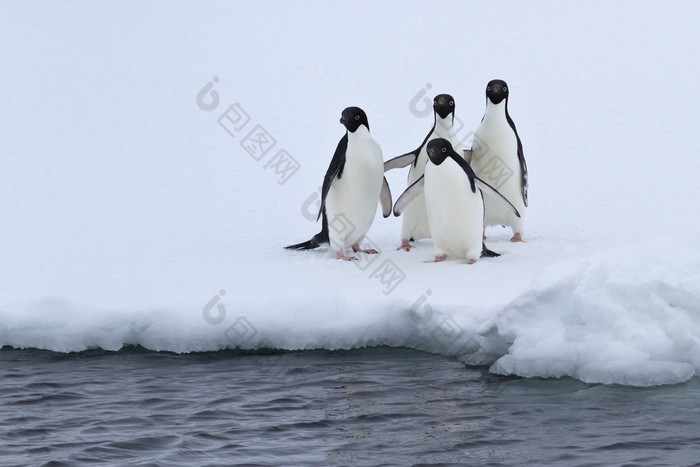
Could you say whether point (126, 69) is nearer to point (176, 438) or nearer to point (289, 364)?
point (289, 364)

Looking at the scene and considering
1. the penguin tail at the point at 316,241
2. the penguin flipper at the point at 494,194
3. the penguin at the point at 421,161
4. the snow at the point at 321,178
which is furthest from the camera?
the penguin tail at the point at 316,241

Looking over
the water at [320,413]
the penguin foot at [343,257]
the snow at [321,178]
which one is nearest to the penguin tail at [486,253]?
the snow at [321,178]

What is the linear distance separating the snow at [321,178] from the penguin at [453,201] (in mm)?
198

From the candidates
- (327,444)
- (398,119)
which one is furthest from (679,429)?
(398,119)

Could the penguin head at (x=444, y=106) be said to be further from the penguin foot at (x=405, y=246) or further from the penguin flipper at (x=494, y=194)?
the penguin foot at (x=405, y=246)

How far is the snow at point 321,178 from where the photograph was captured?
15.0ft

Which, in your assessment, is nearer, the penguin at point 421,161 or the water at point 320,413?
the water at point 320,413

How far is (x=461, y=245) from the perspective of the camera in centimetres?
586

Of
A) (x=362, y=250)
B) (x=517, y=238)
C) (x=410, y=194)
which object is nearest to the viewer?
(x=410, y=194)

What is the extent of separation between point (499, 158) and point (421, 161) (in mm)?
461

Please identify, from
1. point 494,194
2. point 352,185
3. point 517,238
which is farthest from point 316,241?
point 517,238

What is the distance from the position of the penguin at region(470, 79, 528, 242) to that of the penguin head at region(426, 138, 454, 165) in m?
0.62

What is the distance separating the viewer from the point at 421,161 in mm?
6348

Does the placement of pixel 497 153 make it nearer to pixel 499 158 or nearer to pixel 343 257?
pixel 499 158
